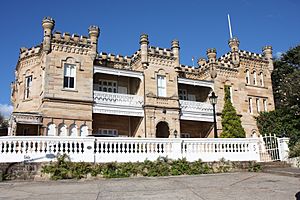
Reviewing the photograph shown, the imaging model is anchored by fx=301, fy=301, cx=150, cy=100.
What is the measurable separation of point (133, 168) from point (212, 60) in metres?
18.1

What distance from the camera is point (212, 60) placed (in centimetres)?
2856

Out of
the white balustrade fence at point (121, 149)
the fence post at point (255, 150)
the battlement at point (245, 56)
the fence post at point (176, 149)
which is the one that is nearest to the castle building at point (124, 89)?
the battlement at point (245, 56)

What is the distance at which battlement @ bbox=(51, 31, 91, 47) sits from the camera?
2227cm

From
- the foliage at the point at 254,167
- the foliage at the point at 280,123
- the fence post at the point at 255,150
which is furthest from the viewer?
the foliage at the point at 280,123

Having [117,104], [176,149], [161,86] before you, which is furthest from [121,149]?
[161,86]

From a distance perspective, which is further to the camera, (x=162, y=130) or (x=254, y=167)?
(x=162, y=130)

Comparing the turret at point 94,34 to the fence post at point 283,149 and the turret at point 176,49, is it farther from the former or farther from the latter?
the fence post at point 283,149

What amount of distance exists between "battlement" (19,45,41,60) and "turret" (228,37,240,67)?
1775 cm

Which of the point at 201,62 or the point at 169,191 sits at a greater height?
the point at 201,62

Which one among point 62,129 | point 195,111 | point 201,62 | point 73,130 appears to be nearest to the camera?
point 62,129

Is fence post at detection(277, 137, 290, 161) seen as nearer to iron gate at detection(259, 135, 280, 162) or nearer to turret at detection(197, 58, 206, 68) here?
iron gate at detection(259, 135, 280, 162)

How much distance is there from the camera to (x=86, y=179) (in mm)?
12211

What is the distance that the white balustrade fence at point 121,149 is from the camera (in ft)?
40.8

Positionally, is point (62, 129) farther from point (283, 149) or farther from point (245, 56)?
point (245, 56)
